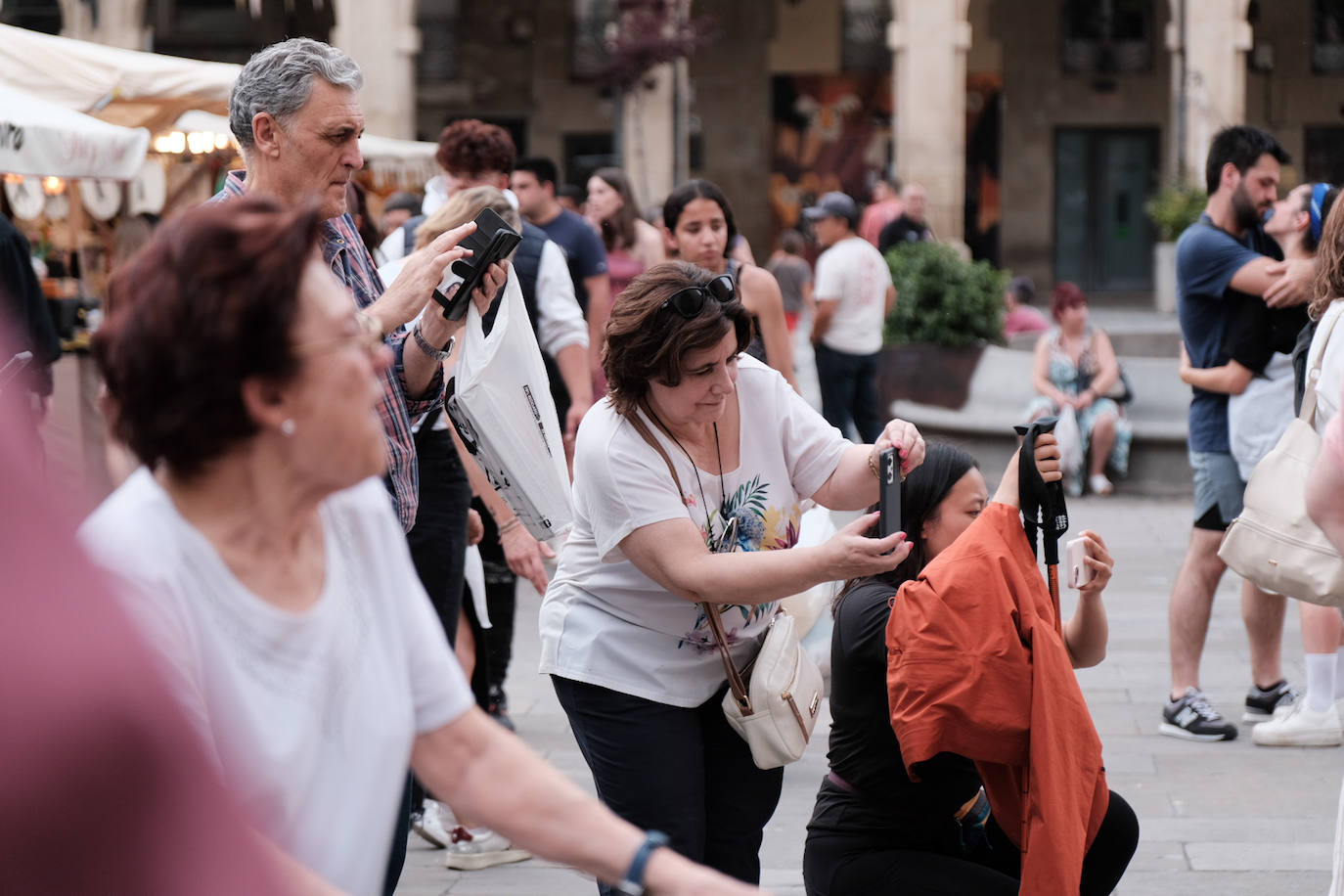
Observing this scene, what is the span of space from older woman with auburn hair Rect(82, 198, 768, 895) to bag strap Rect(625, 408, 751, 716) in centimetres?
133

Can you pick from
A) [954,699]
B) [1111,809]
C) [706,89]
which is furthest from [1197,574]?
[706,89]

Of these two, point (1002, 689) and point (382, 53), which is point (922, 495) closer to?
point (1002, 689)

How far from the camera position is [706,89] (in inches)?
1207

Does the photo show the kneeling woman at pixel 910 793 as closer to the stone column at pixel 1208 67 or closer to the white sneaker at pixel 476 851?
Answer: the white sneaker at pixel 476 851

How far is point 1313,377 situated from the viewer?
4031 millimetres

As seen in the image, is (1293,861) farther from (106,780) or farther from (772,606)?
(106,780)

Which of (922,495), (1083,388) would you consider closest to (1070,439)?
(1083,388)

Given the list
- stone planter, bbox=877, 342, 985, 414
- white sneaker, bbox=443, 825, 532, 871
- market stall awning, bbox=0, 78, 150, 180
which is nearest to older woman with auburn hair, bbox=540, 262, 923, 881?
white sneaker, bbox=443, 825, 532, 871

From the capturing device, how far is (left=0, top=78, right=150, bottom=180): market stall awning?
806cm

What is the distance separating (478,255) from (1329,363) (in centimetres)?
186

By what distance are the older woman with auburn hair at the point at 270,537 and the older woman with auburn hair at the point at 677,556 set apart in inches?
51.4

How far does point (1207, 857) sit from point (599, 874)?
129 inches

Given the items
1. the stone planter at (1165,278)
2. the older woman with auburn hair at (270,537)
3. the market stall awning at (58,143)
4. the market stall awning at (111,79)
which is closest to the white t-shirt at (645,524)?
the older woman with auburn hair at (270,537)

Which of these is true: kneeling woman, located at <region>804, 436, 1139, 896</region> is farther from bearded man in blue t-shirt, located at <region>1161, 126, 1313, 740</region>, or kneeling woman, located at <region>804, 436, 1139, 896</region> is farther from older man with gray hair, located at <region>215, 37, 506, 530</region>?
bearded man in blue t-shirt, located at <region>1161, 126, 1313, 740</region>
